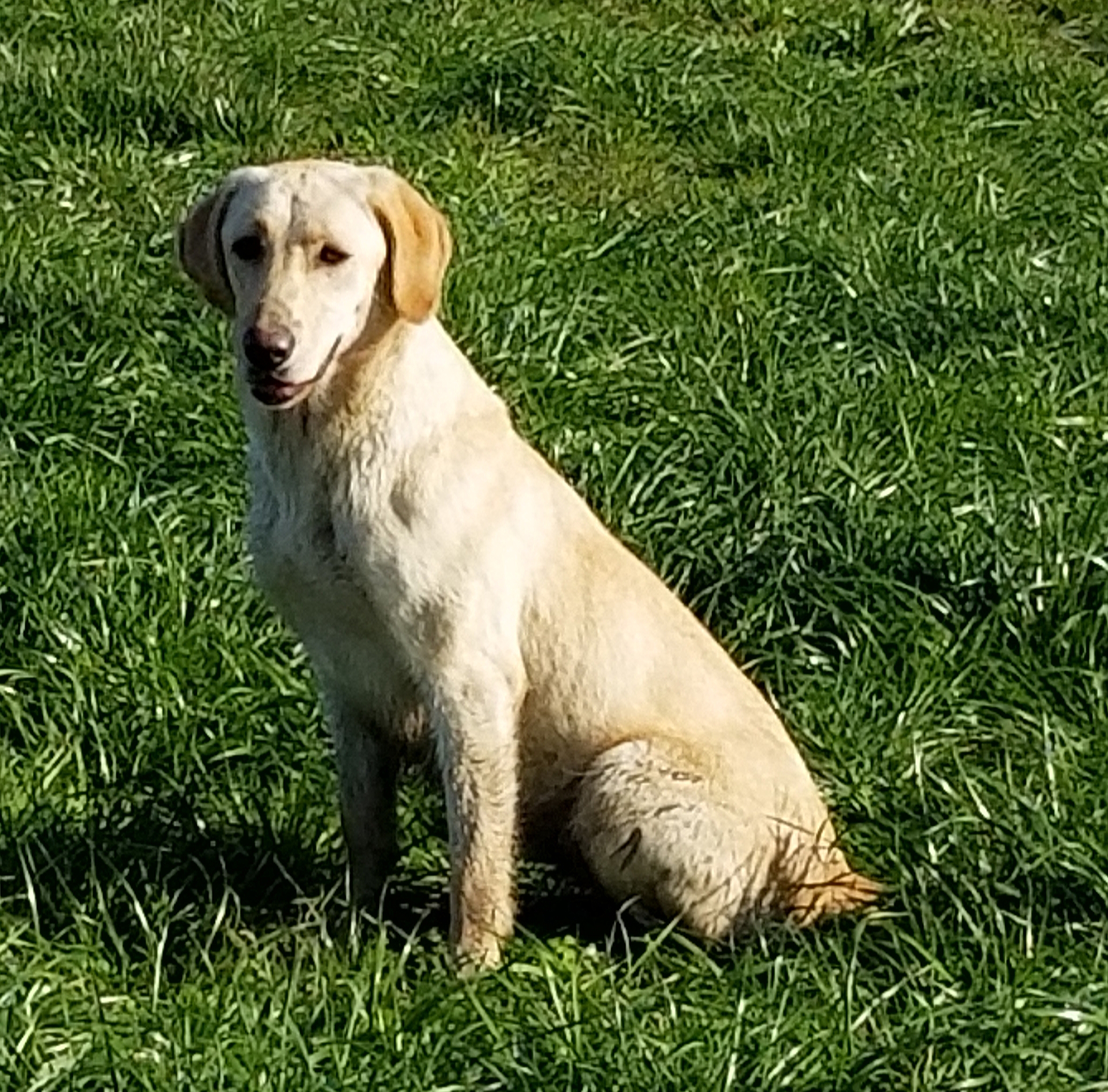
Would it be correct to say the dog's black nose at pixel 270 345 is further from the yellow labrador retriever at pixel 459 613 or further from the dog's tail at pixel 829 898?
the dog's tail at pixel 829 898

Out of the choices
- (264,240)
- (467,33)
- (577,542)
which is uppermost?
(264,240)

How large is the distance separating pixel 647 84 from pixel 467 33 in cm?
73

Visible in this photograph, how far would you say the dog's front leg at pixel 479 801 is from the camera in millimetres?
4016

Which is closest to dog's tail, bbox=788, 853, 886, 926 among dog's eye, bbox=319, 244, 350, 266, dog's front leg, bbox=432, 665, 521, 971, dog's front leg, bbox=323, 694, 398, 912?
dog's front leg, bbox=432, 665, 521, 971

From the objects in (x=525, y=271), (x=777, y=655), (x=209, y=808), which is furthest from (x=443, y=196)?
(x=209, y=808)

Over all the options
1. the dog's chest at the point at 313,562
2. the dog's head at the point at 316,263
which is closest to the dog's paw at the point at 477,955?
the dog's chest at the point at 313,562

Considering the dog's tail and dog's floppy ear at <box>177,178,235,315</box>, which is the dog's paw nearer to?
the dog's tail

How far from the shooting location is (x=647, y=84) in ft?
28.2

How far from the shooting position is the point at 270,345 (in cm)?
377

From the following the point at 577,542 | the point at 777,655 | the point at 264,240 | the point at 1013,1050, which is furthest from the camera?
the point at 777,655

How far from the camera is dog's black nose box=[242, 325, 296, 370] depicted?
3770 millimetres

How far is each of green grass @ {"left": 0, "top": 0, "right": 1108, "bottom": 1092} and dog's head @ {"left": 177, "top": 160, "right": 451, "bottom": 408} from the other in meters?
0.95

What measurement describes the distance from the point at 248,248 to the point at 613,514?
175cm

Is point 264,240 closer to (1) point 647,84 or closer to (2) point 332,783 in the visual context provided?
(2) point 332,783
